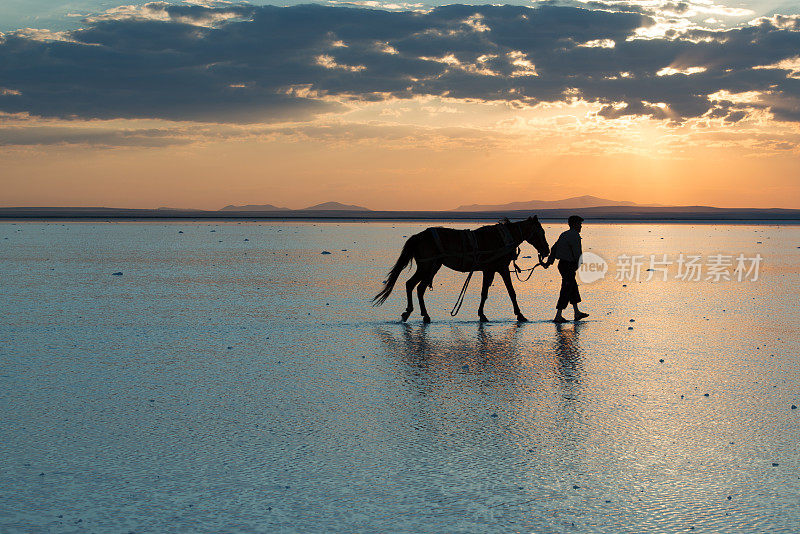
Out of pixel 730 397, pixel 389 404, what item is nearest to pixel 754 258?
pixel 730 397

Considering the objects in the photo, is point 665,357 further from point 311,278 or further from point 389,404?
point 311,278

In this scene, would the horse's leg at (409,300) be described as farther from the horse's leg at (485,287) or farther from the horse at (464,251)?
the horse's leg at (485,287)

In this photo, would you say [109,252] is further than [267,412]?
Yes

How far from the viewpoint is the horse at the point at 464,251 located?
1347cm

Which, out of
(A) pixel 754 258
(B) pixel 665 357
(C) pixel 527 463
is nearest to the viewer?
(C) pixel 527 463

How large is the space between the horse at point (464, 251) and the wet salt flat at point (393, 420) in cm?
68

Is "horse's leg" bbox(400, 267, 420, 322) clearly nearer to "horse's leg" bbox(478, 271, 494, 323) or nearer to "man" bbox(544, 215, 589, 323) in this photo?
"horse's leg" bbox(478, 271, 494, 323)

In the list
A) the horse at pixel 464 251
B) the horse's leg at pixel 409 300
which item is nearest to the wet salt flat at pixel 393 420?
the horse's leg at pixel 409 300

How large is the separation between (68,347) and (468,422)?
5977 millimetres

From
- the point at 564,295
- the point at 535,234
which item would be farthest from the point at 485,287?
the point at 535,234

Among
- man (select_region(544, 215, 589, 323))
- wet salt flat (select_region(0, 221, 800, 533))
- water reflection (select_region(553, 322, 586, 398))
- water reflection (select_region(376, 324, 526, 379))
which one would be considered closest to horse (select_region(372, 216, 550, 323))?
man (select_region(544, 215, 589, 323))

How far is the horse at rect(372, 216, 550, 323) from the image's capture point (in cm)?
1347

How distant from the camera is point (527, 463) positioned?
540cm

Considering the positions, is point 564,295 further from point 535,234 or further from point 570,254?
point 535,234
